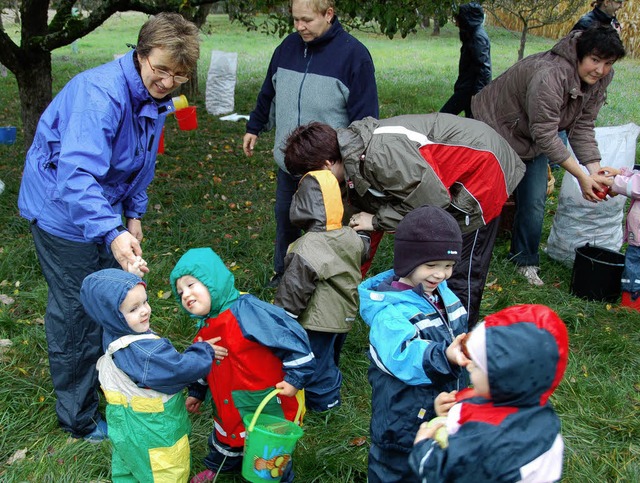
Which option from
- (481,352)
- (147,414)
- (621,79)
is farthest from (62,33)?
(621,79)

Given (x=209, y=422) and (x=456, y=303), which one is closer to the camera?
(x=456, y=303)

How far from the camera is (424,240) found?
89.5 inches

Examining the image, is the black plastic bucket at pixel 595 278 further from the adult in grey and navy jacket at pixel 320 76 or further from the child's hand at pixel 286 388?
the child's hand at pixel 286 388

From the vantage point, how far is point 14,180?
6270mm

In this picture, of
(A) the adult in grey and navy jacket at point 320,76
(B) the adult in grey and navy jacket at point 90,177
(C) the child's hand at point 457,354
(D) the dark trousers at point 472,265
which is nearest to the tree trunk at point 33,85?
(A) the adult in grey and navy jacket at point 320,76

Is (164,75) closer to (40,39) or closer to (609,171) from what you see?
(609,171)

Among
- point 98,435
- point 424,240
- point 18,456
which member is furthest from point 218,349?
point 18,456

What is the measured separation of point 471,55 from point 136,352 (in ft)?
20.1

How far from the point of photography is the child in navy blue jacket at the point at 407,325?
216 cm

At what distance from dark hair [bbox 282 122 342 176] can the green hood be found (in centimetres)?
73

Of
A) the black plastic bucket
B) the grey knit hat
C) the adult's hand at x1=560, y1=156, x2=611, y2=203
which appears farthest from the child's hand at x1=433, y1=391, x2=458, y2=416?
the black plastic bucket

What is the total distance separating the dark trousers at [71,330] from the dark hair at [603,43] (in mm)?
3028

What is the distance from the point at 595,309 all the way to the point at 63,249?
11.3ft

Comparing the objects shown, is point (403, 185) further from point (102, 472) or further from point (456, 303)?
point (102, 472)
